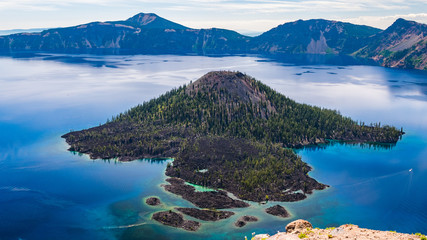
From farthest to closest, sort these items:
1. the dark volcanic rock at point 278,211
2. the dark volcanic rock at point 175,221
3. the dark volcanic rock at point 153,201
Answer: the dark volcanic rock at point 153,201, the dark volcanic rock at point 278,211, the dark volcanic rock at point 175,221

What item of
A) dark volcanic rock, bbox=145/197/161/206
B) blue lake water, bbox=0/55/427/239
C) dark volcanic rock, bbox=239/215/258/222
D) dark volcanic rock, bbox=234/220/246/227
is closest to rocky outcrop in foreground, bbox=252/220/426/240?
blue lake water, bbox=0/55/427/239

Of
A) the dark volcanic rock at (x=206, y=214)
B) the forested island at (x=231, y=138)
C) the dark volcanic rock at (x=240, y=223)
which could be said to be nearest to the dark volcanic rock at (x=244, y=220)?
the dark volcanic rock at (x=240, y=223)

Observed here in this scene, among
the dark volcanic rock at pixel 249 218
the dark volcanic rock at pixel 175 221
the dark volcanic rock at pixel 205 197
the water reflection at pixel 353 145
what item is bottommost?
the dark volcanic rock at pixel 175 221

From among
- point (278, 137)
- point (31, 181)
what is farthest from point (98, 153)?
point (278, 137)

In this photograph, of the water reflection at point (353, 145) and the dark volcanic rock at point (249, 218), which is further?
the water reflection at point (353, 145)

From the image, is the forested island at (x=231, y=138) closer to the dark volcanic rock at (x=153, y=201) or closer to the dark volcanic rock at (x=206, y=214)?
the dark volcanic rock at (x=153, y=201)

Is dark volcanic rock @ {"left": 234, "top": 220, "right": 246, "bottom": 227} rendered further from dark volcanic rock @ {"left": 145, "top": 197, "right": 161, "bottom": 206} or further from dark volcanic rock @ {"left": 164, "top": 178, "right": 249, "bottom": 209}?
dark volcanic rock @ {"left": 145, "top": 197, "right": 161, "bottom": 206}

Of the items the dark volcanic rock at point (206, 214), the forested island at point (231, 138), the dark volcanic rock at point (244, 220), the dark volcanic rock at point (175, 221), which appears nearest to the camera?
the dark volcanic rock at point (175, 221)

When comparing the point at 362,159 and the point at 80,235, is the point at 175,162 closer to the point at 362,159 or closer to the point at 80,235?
the point at 80,235
